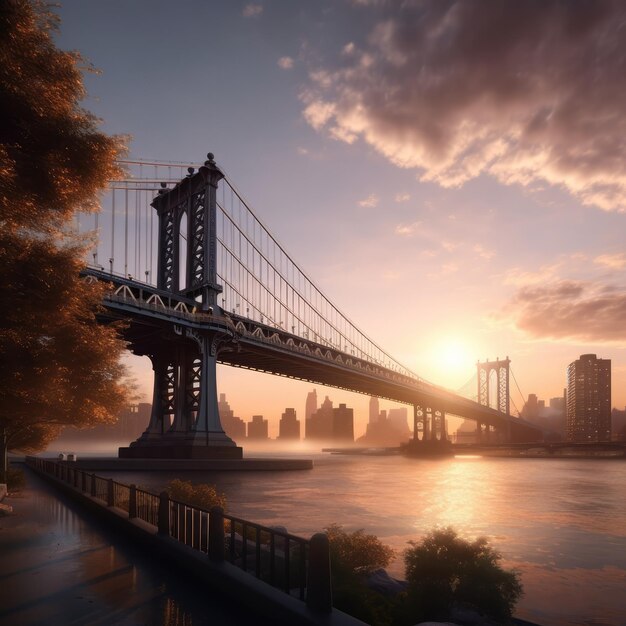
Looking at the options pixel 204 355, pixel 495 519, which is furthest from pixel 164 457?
pixel 495 519

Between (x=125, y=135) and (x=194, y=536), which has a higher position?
(x=125, y=135)

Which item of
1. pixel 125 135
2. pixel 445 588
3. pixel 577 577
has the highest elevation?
pixel 125 135

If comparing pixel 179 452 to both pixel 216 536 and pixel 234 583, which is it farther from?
pixel 234 583

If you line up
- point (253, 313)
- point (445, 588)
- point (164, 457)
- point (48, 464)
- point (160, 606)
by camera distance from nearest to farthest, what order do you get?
1. point (160, 606)
2. point (445, 588)
3. point (48, 464)
4. point (164, 457)
5. point (253, 313)

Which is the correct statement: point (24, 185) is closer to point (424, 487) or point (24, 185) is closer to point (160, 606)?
point (160, 606)

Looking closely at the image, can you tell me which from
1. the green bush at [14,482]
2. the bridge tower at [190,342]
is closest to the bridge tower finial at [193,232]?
the bridge tower at [190,342]

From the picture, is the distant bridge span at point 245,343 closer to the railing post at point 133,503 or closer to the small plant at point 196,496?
the small plant at point 196,496
